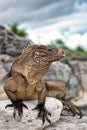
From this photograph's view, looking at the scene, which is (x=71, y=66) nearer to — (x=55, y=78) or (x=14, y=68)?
(x=55, y=78)

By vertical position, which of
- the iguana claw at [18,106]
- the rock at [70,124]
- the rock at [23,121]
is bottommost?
the rock at [70,124]

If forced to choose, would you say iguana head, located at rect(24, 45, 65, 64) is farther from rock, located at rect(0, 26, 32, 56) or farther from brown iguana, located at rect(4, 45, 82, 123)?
rock, located at rect(0, 26, 32, 56)

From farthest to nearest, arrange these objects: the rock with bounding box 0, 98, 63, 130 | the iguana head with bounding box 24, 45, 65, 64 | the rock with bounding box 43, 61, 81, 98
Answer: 1. the rock with bounding box 43, 61, 81, 98
2. the rock with bounding box 0, 98, 63, 130
3. the iguana head with bounding box 24, 45, 65, 64

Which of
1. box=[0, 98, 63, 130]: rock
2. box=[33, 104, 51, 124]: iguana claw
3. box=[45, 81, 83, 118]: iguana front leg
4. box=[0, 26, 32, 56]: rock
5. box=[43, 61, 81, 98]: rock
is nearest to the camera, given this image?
box=[0, 98, 63, 130]: rock

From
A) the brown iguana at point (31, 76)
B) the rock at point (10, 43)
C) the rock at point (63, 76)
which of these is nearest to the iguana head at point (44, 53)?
the brown iguana at point (31, 76)

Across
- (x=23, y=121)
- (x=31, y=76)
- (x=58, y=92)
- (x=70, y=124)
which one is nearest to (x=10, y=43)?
(x=58, y=92)

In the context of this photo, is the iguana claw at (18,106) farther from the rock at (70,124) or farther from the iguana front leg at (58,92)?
the iguana front leg at (58,92)

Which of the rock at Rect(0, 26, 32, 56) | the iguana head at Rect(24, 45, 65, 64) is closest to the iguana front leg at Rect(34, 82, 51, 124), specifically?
the iguana head at Rect(24, 45, 65, 64)

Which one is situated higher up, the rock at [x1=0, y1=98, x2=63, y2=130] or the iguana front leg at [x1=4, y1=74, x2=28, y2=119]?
the iguana front leg at [x1=4, y1=74, x2=28, y2=119]
